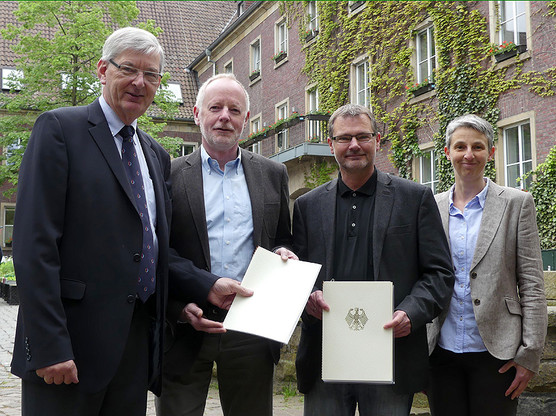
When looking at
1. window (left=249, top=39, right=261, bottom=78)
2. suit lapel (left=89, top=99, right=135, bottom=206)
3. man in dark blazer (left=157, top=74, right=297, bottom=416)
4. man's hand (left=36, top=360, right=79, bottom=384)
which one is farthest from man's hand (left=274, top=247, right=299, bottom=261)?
window (left=249, top=39, right=261, bottom=78)

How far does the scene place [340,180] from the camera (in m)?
3.33

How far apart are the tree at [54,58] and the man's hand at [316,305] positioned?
67.9 feet

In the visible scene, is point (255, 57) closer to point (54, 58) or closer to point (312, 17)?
point (312, 17)

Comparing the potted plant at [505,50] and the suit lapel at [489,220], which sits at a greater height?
the potted plant at [505,50]

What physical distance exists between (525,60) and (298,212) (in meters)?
11.4

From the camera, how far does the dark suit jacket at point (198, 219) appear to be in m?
3.23

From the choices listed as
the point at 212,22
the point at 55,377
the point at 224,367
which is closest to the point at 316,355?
the point at 224,367

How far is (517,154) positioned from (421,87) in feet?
11.6

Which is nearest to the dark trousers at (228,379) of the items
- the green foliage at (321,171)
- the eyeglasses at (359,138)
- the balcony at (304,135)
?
the eyeglasses at (359,138)

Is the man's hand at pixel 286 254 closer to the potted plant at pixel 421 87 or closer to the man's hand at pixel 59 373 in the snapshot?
the man's hand at pixel 59 373

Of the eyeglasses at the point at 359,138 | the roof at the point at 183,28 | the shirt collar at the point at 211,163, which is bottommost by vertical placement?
the shirt collar at the point at 211,163

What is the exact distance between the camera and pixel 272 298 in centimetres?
289

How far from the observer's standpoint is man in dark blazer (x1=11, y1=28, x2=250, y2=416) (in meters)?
2.43

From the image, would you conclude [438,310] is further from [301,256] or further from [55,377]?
[55,377]
